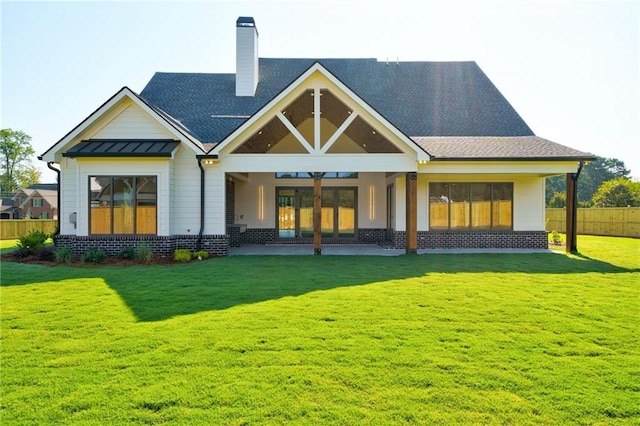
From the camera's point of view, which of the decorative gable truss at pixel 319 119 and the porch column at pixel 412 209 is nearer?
the decorative gable truss at pixel 319 119

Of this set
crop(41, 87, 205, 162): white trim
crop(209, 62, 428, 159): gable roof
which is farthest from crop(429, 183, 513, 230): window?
crop(41, 87, 205, 162): white trim

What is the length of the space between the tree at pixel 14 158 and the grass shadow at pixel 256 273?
60944 mm

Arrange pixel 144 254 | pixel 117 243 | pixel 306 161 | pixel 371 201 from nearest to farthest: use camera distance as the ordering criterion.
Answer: pixel 144 254 < pixel 117 243 < pixel 306 161 < pixel 371 201

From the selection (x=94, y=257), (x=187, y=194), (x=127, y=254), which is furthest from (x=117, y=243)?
Result: (x=187, y=194)

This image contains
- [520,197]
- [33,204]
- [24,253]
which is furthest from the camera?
[33,204]

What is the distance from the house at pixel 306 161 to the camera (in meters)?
11.9

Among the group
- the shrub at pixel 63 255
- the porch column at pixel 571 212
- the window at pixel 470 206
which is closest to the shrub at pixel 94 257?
the shrub at pixel 63 255

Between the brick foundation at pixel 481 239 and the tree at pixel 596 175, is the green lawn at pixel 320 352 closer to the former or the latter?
the brick foundation at pixel 481 239

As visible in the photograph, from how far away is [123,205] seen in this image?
1203cm

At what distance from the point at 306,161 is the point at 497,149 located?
679 cm

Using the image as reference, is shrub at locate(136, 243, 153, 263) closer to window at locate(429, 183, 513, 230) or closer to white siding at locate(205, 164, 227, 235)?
white siding at locate(205, 164, 227, 235)

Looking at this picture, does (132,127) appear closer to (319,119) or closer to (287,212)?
(319,119)

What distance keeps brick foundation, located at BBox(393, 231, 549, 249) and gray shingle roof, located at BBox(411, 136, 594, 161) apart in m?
2.98

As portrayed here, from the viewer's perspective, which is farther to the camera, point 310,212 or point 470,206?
point 310,212
